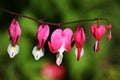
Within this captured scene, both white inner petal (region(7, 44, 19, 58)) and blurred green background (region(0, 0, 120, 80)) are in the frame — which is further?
blurred green background (region(0, 0, 120, 80))

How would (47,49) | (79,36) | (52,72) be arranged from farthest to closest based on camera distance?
1. (47,49)
2. (52,72)
3. (79,36)

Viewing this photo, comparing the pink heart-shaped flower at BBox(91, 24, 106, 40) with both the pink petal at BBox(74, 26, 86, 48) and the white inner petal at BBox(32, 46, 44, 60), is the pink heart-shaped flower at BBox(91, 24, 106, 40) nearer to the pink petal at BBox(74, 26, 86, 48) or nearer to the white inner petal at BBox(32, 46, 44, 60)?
the pink petal at BBox(74, 26, 86, 48)

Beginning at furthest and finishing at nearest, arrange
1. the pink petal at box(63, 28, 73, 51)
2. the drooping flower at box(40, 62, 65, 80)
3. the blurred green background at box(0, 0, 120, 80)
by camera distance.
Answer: the blurred green background at box(0, 0, 120, 80) → the drooping flower at box(40, 62, 65, 80) → the pink petal at box(63, 28, 73, 51)

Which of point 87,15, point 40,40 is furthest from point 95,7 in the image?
point 40,40

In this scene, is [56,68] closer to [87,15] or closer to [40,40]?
[87,15]

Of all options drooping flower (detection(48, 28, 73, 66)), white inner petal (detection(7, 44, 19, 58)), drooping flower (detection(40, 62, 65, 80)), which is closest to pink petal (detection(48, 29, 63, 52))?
drooping flower (detection(48, 28, 73, 66))

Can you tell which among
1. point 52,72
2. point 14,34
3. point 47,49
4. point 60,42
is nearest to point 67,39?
point 60,42

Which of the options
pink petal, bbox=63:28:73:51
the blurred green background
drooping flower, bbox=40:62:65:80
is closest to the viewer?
pink petal, bbox=63:28:73:51

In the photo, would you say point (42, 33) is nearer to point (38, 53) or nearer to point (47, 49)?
point (38, 53)

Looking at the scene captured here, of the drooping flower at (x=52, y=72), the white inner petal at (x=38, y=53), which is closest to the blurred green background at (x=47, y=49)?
the drooping flower at (x=52, y=72)
